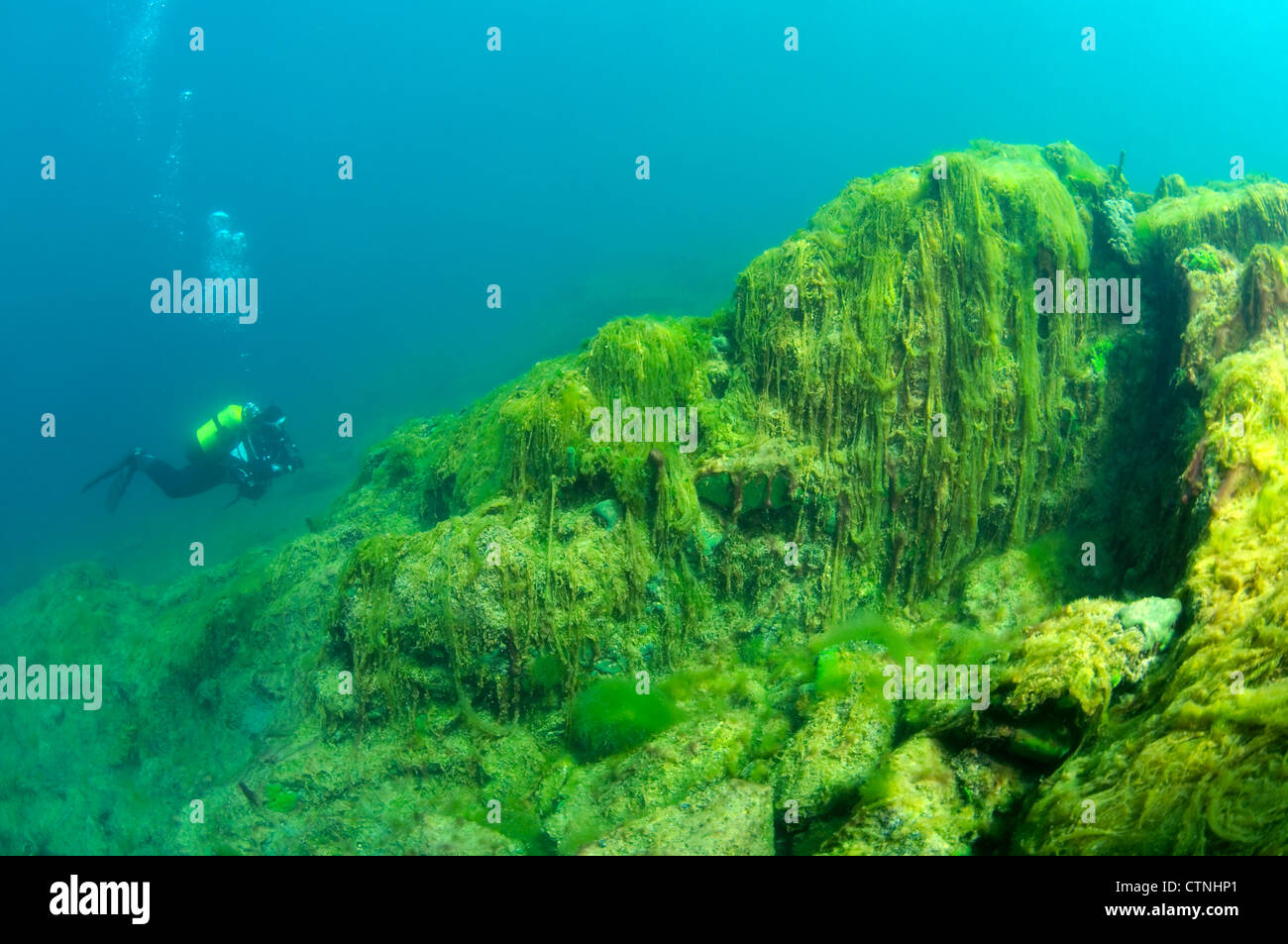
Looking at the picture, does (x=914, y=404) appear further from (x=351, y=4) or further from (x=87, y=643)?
(x=351, y=4)

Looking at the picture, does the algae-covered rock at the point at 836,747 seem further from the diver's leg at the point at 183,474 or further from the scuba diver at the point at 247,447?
the diver's leg at the point at 183,474

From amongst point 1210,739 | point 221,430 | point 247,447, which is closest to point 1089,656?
point 1210,739

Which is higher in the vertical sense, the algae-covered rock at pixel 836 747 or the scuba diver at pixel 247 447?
the scuba diver at pixel 247 447

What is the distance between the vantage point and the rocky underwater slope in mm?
4113

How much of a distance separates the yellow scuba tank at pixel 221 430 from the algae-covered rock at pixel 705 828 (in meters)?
12.5

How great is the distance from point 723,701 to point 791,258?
4.20 meters

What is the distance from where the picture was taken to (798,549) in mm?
5637

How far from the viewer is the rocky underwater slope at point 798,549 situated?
4.11 m

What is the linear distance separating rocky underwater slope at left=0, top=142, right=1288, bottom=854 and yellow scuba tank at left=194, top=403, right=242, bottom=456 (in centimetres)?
723

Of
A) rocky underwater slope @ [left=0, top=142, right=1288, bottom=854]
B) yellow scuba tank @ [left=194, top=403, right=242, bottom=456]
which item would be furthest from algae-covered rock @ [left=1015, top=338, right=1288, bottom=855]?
yellow scuba tank @ [left=194, top=403, right=242, bottom=456]

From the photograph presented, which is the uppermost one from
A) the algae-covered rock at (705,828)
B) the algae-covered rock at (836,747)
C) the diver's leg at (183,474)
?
the diver's leg at (183,474)

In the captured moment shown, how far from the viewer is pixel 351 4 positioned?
4862 inches

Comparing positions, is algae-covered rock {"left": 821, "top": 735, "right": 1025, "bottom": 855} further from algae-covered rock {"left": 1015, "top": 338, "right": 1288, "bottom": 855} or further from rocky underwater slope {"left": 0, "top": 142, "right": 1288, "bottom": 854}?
algae-covered rock {"left": 1015, "top": 338, "right": 1288, "bottom": 855}

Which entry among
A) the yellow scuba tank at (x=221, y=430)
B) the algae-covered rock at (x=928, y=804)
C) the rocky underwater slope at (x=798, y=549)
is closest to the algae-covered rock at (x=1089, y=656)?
the rocky underwater slope at (x=798, y=549)
